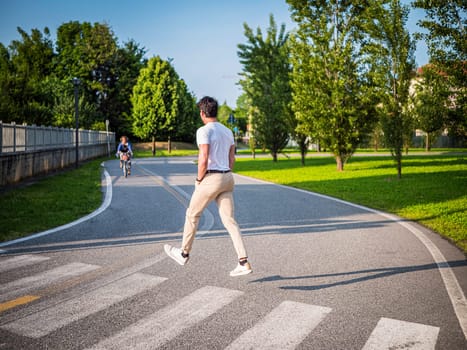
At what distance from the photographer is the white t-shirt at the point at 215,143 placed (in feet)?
16.6

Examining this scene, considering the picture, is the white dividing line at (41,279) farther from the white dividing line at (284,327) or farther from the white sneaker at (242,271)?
the white dividing line at (284,327)

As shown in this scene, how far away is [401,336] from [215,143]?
8.95 feet

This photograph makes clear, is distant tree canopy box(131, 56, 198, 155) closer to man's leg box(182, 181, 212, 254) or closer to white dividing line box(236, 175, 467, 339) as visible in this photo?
white dividing line box(236, 175, 467, 339)

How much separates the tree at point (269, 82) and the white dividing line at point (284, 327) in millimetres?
27817

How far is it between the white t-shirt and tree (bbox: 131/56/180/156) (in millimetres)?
51971

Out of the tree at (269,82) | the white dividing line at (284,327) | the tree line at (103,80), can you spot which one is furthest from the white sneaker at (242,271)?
the tree line at (103,80)

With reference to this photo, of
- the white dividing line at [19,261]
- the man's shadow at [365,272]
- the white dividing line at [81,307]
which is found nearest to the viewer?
the white dividing line at [81,307]

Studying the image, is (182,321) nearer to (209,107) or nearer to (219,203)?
(219,203)

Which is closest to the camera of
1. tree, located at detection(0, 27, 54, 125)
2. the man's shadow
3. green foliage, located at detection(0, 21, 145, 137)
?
the man's shadow

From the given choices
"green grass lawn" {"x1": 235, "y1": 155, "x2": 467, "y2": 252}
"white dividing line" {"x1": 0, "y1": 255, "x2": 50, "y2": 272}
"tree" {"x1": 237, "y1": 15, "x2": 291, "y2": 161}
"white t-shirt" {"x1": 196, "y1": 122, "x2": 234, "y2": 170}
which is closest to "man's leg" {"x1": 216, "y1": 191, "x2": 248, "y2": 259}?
"white t-shirt" {"x1": 196, "y1": 122, "x2": 234, "y2": 170}

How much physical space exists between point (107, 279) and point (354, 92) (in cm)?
1961

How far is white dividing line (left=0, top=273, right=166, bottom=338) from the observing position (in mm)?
3676

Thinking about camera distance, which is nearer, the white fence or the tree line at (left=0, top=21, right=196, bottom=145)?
the white fence

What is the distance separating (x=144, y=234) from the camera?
749 centimetres
